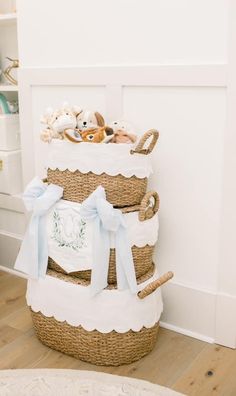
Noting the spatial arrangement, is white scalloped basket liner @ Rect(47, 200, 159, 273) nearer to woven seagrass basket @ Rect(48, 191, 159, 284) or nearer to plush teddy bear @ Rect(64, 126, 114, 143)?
woven seagrass basket @ Rect(48, 191, 159, 284)

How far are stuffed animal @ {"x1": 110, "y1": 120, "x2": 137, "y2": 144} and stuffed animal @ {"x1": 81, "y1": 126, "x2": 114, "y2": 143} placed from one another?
0.03 m

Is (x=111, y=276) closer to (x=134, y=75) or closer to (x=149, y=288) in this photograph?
(x=149, y=288)

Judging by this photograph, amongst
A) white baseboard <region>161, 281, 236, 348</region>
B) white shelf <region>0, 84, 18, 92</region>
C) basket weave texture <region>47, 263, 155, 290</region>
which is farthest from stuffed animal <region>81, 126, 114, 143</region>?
white shelf <region>0, 84, 18, 92</region>

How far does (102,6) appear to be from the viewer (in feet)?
6.30

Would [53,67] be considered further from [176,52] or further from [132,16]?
[176,52]

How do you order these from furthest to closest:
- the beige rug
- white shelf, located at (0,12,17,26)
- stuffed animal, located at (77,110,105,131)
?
white shelf, located at (0,12,17,26) < stuffed animal, located at (77,110,105,131) < the beige rug

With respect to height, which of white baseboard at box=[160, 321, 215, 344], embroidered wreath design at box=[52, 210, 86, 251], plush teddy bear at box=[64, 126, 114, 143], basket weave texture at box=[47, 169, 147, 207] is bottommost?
white baseboard at box=[160, 321, 215, 344]

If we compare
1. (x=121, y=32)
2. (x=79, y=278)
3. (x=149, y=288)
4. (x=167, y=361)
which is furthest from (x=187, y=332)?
(x=121, y=32)

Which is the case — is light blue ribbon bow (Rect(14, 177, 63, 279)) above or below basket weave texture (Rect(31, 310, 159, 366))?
above

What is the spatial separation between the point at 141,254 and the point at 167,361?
1.33 ft

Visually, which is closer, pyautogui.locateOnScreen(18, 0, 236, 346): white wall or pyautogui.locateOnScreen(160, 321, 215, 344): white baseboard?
pyautogui.locateOnScreen(18, 0, 236, 346): white wall

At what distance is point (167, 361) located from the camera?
1779mm

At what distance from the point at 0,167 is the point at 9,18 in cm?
71

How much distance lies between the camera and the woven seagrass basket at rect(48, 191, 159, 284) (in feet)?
5.62
